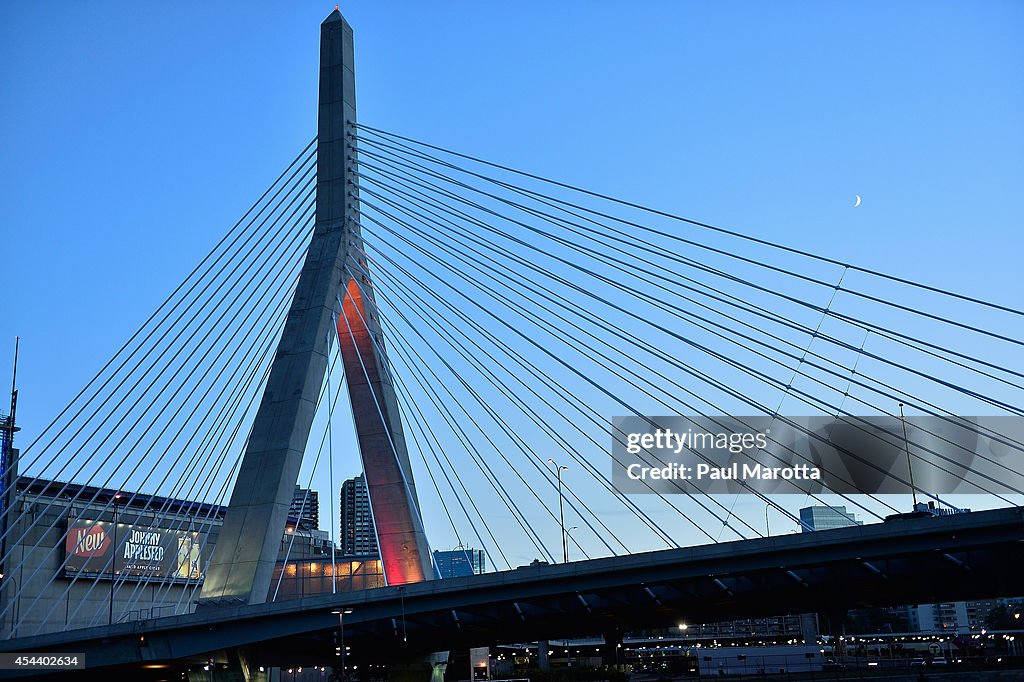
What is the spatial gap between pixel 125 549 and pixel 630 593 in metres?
42.6

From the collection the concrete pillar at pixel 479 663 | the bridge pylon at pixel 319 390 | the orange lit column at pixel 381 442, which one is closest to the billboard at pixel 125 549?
the concrete pillar at pixel 479 663

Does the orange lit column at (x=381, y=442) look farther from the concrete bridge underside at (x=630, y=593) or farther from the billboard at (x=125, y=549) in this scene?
the billboard at (x=125, y=549)

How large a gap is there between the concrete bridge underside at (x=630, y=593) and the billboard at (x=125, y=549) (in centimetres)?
2452

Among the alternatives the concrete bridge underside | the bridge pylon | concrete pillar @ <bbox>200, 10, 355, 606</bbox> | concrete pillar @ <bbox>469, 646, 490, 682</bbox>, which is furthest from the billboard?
concrete pillar @ <bbox>200, 10, 355, 606</bbox>

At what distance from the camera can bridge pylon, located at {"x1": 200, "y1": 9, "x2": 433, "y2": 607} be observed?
37.0 m

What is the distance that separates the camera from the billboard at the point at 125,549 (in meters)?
64.9

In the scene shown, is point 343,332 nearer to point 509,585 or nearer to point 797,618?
point 509,585

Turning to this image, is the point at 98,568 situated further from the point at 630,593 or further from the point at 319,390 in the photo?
the point at 630,593

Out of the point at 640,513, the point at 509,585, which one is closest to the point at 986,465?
the point at 640,513

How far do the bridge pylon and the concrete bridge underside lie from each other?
194cm

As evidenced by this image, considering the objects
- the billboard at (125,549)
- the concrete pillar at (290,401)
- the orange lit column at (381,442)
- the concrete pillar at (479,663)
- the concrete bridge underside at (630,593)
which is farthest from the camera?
the concrete pillar at (479,663)

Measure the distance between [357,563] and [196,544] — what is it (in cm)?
1670

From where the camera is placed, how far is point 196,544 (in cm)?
7406

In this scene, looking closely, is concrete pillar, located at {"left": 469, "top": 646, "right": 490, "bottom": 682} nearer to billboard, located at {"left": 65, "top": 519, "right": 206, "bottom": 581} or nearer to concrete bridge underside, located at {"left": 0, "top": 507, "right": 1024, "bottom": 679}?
billboard, located at {"left": 65, "top": 519, "right": 206, "bottom": 581}
